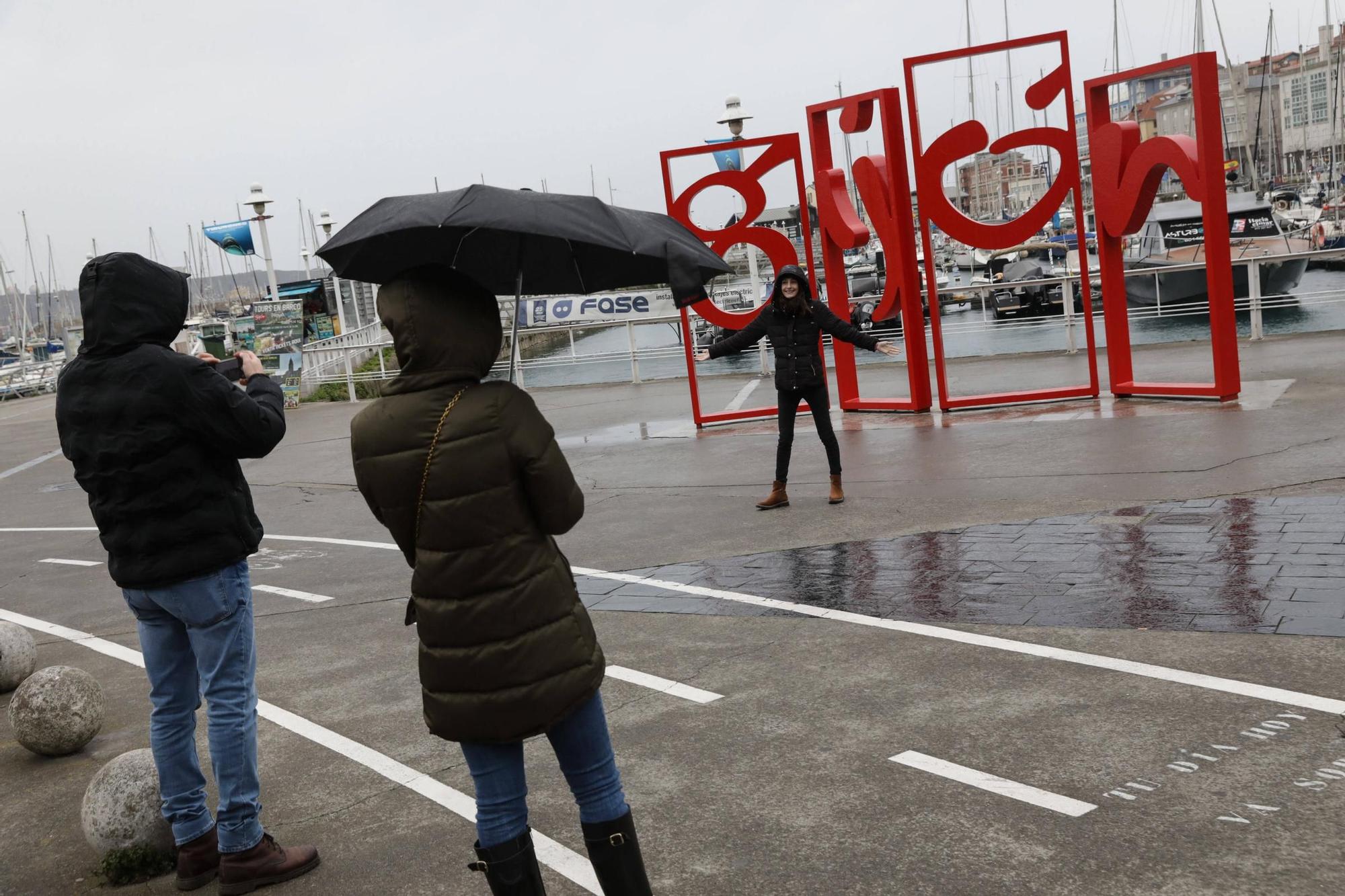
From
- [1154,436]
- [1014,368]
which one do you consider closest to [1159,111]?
[1014,368]

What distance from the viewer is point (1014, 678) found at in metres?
5.10

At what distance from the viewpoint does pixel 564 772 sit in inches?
121

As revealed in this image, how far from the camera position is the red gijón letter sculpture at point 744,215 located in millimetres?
14383

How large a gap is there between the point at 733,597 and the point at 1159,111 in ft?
397

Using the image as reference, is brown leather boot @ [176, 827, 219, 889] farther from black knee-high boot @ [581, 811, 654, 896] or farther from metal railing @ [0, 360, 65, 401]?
metal railing @ [0, 360, 65, 401]

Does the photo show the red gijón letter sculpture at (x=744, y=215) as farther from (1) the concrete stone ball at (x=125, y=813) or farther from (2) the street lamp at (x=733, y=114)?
(1) the concrete stone ball at (x=125, y=813)

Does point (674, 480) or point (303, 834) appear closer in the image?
point (303, 834)

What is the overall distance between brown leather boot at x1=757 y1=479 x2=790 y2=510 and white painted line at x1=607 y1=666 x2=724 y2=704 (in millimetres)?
3818

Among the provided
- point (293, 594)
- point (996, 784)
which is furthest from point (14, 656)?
point (996, 784)

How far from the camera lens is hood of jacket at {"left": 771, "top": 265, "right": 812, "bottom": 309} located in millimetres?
9461

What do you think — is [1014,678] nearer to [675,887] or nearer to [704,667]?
→ [704,667]

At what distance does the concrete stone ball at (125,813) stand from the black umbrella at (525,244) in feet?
6.28

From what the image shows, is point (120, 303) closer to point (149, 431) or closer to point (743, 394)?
point (149, 431)

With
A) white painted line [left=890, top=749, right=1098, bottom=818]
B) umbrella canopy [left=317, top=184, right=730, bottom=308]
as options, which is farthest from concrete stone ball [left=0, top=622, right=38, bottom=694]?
white painted line [left=890, top=749, right=1098, bottom=818]
